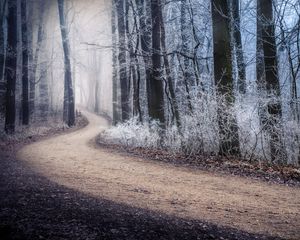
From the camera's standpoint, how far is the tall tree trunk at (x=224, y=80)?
10.0 m

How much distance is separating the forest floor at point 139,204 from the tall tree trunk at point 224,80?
1609 mm

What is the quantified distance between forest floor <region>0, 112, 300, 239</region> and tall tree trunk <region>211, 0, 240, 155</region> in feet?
5.28

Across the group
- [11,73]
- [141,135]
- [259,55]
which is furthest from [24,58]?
[259,55]

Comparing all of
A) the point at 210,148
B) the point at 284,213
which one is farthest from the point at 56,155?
the point at 284,213

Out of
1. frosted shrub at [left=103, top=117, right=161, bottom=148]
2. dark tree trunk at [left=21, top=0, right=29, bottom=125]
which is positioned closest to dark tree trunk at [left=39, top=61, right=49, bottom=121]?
dark tree trunk at [left=21, top=0, right=29, bottom=125]

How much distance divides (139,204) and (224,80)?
597 cm

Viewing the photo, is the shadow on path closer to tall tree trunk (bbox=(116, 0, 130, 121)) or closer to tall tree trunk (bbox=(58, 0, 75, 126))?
tall tree trunk (bbox=(116, 0, 130, 121))

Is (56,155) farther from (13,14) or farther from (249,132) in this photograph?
(13,14)

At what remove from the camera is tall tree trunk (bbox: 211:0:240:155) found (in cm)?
1002

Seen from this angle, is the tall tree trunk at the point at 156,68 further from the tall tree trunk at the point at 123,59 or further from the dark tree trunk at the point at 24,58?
the dark tree trunk at the point at 24,58

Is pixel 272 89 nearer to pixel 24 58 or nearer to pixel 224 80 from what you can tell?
pixel 224 80

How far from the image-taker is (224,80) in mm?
10508

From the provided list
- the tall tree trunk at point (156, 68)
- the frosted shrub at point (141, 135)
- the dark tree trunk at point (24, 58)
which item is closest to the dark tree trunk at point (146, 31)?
the tall tree trunk at point (156, 68)

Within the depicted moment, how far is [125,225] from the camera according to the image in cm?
462
